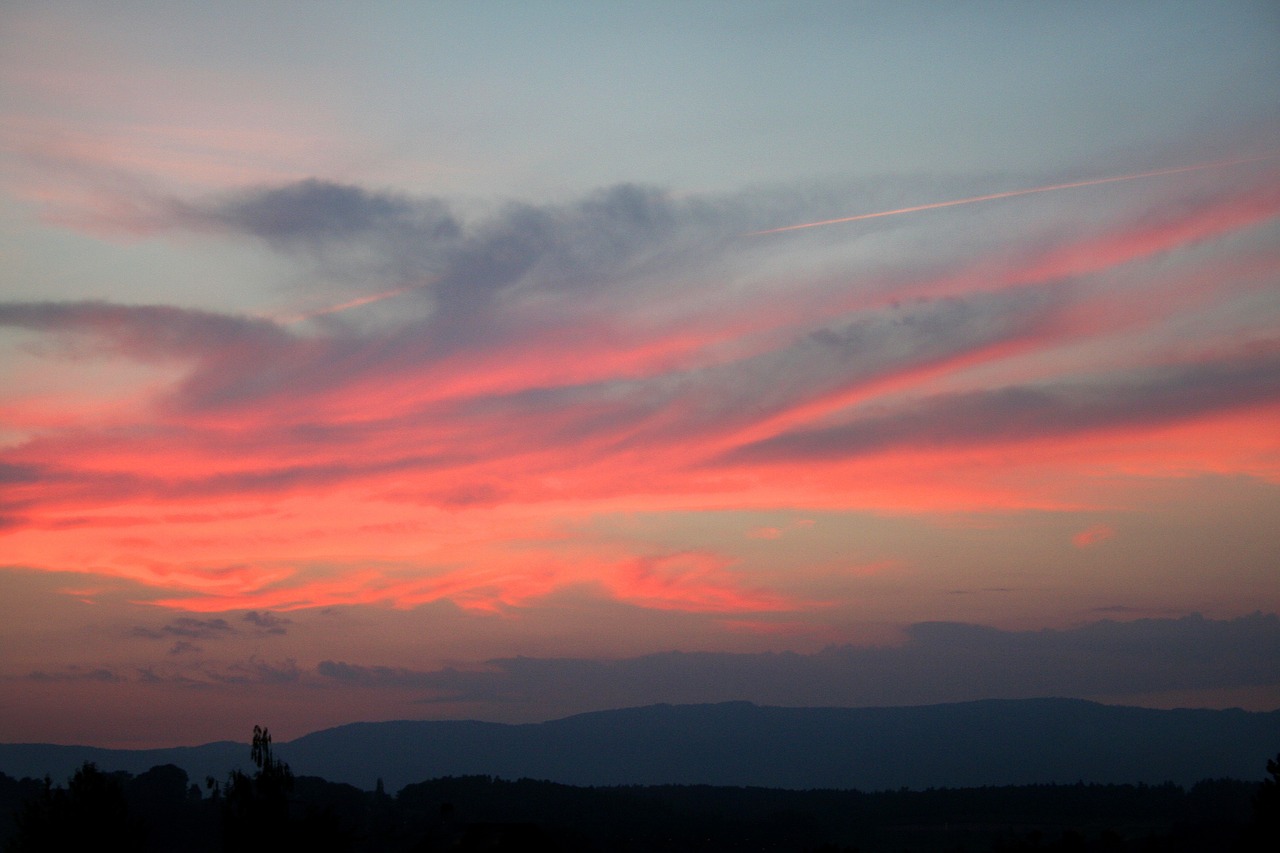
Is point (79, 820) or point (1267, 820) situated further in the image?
point (1267, 820)

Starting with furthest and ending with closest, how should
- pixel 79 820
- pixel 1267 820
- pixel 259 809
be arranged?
pixel 1267 820
pixel 259 809
pixel 79 820

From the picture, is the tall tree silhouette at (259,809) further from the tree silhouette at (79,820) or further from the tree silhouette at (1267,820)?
the tree silhouette at (1267,820)

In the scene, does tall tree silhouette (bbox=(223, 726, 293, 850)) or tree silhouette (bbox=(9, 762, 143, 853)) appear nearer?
tree silhouette (bbox=(9, 762, 143, 853))

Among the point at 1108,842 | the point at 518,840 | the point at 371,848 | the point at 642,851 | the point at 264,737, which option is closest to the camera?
the point at 264,737

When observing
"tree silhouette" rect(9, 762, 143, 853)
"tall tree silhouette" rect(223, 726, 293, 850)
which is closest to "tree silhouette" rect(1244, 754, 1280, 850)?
"tall tree silhouette" rect(223, 726, 293, 850)

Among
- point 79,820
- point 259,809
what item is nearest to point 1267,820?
point 259,809

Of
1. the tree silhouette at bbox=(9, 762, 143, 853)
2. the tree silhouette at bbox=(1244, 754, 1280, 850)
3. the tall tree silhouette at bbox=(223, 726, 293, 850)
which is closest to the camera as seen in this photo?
the tree silhouette at bbox=(9, 762, 143, 853)

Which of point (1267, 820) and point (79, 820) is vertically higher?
point (79, 820)

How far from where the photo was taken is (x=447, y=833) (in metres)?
87.9

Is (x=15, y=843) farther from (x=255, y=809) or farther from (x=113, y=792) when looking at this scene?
(x=255, y=809)

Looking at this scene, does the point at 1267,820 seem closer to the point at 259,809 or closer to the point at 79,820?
the point at 259,809

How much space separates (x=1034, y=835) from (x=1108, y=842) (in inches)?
1225

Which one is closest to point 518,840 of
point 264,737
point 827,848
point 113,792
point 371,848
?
point 264,737

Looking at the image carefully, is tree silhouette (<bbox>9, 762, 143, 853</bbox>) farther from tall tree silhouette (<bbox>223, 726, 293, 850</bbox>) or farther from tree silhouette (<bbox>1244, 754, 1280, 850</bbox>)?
tree silhouette (<bbox>1244, 754, 1280, 850</bbox>)
